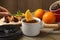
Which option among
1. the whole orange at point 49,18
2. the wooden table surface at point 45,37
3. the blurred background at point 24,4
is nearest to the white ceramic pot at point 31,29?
the wooden table surface at point 45,37

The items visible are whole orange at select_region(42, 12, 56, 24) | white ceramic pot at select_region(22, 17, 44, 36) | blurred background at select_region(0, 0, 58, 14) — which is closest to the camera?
white ceramic pot at select_region(22, 17, 44, 36)

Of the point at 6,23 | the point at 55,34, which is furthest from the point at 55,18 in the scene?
the point at 6,23

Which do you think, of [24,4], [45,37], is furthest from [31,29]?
[24,4]

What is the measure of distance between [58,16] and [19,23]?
297 millimetres

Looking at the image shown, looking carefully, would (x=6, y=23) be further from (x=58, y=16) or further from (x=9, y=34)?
(x=58, y=16)

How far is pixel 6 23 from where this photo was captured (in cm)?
107

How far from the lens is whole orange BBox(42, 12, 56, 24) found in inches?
41.9

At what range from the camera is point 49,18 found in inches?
42.1

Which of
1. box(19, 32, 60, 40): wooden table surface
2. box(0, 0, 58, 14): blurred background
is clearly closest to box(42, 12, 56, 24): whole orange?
box(19, 32, 60, 40): wooden table surface

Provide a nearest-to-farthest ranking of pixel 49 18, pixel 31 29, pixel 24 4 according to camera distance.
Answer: pixel 31 29, pixel 49 18, pixel 24 4

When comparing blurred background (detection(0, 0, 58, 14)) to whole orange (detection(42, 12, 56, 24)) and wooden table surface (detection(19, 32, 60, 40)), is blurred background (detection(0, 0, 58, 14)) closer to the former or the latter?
whole orange (detection(42, 12, 56, 24))

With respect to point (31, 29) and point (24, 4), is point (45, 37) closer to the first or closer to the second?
point (31, 29)

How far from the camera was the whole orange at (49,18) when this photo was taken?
1.07 metres

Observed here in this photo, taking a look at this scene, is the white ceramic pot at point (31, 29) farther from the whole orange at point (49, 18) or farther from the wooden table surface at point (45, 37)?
the whole orange at point (49, 18)
